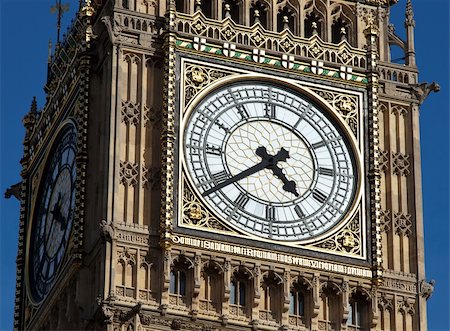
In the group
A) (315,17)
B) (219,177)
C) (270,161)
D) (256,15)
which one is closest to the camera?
(219,177)

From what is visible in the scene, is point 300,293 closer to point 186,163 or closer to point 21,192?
point 186,163

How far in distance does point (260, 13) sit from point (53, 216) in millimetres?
5688

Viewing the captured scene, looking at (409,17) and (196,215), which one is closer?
(196,215)

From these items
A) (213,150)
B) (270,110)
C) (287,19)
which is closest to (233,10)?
(287,19)

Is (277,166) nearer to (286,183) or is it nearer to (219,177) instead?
(286,183)

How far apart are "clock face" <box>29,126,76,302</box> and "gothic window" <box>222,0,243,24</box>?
12.4 feet

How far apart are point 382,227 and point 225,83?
4037 millimetres

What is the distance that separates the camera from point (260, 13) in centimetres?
4897

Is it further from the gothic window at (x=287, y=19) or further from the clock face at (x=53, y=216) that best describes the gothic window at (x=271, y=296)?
the gothic window at (x=287, y=19)

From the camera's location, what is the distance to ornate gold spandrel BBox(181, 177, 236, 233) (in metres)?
45.7

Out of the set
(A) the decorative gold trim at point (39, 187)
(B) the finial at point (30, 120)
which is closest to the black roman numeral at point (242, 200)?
(A) the decorative gold trim at point (39, 187)

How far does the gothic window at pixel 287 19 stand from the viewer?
161 ft

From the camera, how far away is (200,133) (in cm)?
4666

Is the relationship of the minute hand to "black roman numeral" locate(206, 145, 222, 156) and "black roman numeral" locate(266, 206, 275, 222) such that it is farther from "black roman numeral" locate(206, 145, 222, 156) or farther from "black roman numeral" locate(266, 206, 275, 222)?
"black roman numeral" locate(266, 206, 275, 222)
